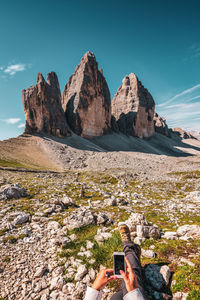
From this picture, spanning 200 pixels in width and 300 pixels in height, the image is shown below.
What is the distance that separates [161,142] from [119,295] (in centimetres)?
17027

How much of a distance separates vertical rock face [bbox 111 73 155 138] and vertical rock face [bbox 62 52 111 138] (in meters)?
30.6

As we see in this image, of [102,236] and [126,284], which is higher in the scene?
[126,284]

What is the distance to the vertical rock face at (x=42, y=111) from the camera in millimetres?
83312

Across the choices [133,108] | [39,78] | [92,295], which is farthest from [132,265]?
[133,108]

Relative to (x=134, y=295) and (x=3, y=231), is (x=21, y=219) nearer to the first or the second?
(x=3, y=231)

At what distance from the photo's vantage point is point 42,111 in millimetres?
86000

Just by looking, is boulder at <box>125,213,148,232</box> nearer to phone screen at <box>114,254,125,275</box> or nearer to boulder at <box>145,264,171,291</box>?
boulder at <box>145,264,171,291</box>

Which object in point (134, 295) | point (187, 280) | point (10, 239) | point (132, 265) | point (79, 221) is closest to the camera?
point (134, 295)

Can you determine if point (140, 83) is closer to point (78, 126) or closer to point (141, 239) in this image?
point (78, 126)

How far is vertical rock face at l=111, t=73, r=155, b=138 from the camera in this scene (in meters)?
146

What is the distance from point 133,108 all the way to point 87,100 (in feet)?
186

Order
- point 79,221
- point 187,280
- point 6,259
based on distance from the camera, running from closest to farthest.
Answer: point 187,280 → point 6,259 → point 79,221

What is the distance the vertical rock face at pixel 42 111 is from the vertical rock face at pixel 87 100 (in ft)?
53.1

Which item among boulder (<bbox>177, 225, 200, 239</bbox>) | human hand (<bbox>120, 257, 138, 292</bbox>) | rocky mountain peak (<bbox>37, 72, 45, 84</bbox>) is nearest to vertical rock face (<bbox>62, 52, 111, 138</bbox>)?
rocky mountain peak (<bbox>37, 72, 45, 84</bbox>)
